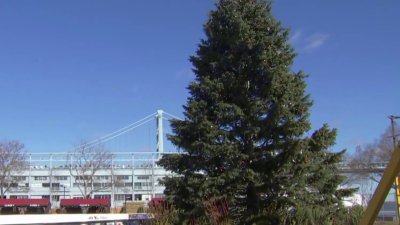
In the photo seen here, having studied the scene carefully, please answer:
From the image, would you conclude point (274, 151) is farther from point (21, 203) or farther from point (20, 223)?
point (21, 203)

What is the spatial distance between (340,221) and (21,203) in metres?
63.2

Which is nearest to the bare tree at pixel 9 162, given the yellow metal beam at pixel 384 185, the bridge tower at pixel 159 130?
the bridge tower at pixel 159 130

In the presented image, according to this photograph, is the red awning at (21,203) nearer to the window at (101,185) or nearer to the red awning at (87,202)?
the red awning at (87,202)

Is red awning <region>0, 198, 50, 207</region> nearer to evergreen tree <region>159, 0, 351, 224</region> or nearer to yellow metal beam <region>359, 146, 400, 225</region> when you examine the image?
evergreen tree <region>159, 0, 351, 224</region>

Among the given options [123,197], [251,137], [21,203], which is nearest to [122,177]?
[123,197]

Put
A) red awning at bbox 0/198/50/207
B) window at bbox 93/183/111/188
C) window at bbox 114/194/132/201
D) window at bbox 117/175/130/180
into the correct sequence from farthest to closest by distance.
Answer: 1. window at bbox 114/194/132/201
2. window at bbox 117/175/130/180
3. window at bbox 93/183/111/188
4. red awning at bbox 0/198/50/207

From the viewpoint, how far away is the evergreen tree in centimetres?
1830

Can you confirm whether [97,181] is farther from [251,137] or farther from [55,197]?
[251,137]

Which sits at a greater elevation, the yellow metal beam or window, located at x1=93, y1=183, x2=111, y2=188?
window, located at x1=93, y1=183, x2=111, y2=188

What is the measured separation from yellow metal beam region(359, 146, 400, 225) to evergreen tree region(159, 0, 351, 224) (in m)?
8.71

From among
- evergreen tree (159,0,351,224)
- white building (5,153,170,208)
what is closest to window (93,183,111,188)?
white building (5,153,170,208)

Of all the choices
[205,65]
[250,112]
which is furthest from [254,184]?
[205,65]

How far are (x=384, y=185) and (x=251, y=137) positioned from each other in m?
10.9

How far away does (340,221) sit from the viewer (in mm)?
16859
